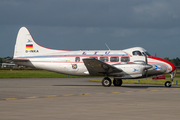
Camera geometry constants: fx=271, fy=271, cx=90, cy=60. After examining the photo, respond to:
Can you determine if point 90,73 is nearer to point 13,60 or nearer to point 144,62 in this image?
point 144,62

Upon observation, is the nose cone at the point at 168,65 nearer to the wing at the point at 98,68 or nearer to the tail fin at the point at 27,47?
the wing at the point at 98,68

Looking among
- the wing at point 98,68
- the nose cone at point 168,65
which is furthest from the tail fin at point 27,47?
the nose cone at point 168,65

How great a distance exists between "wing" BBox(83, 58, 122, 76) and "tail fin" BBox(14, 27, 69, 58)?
4776 mm

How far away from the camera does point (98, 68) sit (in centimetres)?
2550

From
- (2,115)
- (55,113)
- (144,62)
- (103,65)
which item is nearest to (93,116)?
(55,113)

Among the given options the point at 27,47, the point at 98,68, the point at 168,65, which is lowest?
the point at 98,68

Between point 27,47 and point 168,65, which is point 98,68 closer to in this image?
point 168,65

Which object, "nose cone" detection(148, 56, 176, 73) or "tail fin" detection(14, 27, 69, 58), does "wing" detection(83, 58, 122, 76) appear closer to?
"nose cone" detection(148, 56, 176, 73)

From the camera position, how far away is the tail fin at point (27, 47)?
93.9 feet

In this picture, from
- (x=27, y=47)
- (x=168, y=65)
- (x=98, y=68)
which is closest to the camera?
(x=98, y=68)

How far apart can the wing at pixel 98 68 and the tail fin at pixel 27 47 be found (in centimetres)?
478

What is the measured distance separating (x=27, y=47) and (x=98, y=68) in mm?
8570

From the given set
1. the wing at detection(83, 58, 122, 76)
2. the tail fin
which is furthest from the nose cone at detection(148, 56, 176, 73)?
the tail fin

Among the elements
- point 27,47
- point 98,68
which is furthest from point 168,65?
point 27,47
